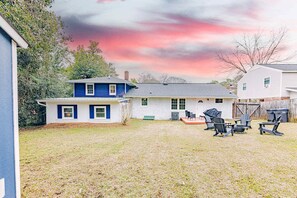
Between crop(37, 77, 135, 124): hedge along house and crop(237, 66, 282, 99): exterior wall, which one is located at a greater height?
crop(237, 66, 282, 99): exterior wall

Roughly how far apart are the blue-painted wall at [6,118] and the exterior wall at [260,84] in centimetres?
2118

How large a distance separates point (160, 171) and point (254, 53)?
33827mm

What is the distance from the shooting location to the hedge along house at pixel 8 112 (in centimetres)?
250

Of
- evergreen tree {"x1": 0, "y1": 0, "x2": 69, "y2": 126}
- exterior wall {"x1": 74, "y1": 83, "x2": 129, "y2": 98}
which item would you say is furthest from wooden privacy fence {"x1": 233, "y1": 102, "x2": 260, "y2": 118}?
evergreen tree {"x1": 0, "y1": 0, "x2": 69, "y2": 126}

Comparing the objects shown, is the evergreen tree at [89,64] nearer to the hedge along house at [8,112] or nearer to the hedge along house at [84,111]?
the hedge along house at [84,111]

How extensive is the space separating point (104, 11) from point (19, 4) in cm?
535

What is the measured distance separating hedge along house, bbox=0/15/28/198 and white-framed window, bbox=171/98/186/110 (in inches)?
637

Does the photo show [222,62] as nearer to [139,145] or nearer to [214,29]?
[214,29]

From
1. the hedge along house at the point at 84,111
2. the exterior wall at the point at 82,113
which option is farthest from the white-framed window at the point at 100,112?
the exterior wall at the point at 82,113

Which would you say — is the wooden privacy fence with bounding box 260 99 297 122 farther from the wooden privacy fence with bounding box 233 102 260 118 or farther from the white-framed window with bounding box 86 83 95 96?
the white-framed window with bounding box 86 83 95 96

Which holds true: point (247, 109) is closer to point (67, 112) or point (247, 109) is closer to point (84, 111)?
point (84, 111)

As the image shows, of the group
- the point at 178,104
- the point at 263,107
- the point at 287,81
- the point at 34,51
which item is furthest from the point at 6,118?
the point at 287,81

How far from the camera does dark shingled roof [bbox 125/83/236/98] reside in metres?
18.0

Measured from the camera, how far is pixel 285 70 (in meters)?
17.3
